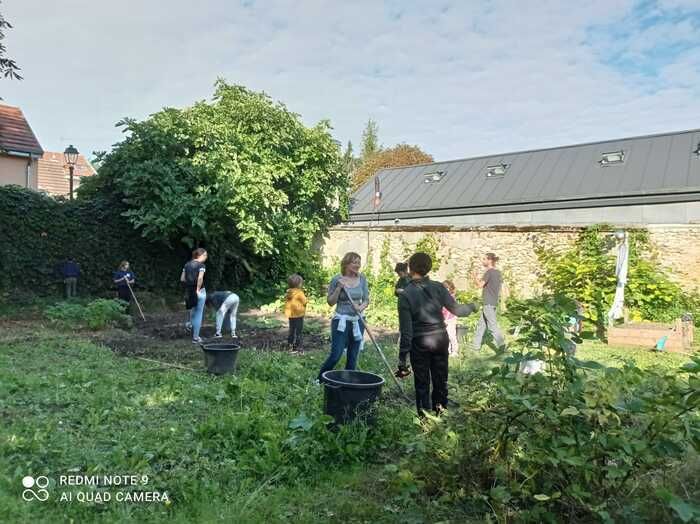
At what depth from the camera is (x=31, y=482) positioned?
3.21 metres

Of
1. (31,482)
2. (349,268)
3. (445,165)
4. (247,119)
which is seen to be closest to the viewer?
(31,482)

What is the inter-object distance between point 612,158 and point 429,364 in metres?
24.1

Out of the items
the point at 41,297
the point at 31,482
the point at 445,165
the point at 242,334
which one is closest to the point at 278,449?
the point at 31,482

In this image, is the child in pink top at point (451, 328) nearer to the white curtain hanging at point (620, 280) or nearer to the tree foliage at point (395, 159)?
the white curtain hanging at point (620, 280)

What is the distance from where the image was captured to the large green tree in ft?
40.1

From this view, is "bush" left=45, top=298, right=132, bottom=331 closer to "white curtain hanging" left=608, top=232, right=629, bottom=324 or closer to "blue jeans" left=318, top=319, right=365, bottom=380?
"blue jeans" left=318, top=319, right=365, bottom=380

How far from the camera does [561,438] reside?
8.87 ft

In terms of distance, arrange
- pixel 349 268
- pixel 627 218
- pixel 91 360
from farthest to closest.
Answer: pixel 627 218 < pixel 91 360 < pixel 349 268

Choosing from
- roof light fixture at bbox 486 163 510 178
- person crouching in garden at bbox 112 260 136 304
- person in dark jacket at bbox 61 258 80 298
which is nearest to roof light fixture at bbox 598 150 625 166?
roof light fixture at bbox 486 163 510 178

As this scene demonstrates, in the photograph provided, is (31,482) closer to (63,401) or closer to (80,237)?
(63,401)

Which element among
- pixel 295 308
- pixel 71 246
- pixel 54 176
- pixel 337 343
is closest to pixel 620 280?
pixel 295 308

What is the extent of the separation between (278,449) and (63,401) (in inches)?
103

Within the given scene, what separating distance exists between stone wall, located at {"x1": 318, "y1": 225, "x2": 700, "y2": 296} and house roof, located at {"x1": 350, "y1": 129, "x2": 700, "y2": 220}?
1026cm

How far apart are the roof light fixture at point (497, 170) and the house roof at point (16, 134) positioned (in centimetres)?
2135
